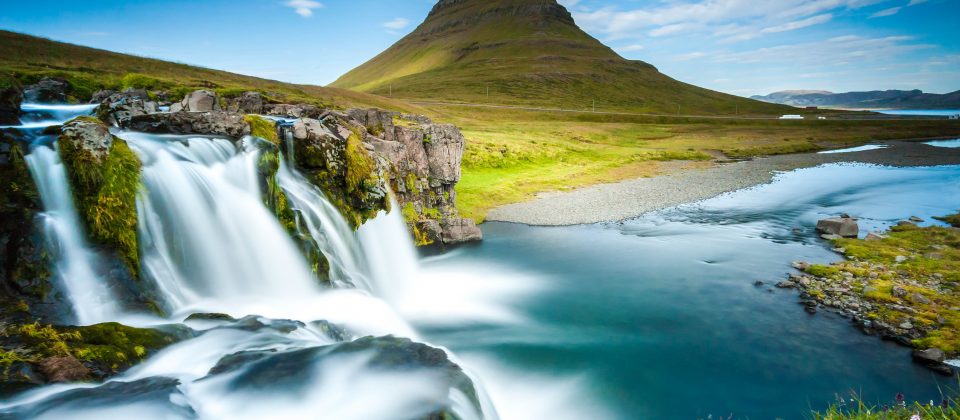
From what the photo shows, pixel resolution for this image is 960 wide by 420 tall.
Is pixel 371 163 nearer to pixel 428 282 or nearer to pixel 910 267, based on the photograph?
pixel 428 282

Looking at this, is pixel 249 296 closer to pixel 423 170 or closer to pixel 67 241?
pixel 67 241

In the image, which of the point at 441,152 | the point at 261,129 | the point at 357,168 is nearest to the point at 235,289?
the point at 261,129

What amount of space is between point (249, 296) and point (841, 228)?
97.7ft

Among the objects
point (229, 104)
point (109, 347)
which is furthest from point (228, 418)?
point (229, 104)

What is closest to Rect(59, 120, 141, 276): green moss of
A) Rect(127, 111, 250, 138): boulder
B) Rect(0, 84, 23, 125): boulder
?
Rect(0, 84, 23, 125): boulder

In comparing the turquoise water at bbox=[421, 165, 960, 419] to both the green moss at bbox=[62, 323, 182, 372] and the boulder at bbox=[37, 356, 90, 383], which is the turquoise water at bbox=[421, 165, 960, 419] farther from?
the boulder at bbox=[37, 356, 90, 383]

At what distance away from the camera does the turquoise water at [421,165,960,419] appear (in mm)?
12844

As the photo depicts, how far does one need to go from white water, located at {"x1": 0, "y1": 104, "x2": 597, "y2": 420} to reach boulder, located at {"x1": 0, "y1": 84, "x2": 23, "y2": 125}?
8.89ft

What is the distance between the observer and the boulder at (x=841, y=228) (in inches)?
1053

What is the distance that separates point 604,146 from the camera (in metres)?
78.9

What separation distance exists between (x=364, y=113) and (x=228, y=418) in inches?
852

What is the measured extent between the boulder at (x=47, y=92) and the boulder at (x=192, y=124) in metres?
17.3

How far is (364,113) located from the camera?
27531 mm

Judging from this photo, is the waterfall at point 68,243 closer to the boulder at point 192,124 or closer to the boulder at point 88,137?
the boulder at point 88,137
